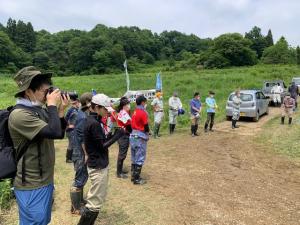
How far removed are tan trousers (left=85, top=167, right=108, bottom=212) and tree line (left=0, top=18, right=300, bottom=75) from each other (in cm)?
6953

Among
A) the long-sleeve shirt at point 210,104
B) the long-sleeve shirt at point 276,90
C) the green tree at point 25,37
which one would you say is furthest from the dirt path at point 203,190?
the green tree at point 25,37

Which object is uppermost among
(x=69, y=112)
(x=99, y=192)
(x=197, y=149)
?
(x=69, y=112)

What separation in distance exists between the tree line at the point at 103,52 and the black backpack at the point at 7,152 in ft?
232

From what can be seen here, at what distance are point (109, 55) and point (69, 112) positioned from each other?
72.4 metres

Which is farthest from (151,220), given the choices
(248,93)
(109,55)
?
(109,55)

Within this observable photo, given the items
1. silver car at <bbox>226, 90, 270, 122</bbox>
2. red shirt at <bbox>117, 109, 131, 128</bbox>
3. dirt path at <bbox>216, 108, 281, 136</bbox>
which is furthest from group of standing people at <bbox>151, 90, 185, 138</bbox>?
red shirt at <bbox>117, 109, 131, 128</bbox>

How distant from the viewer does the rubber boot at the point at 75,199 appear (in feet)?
18.3

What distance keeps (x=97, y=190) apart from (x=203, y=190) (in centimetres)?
297

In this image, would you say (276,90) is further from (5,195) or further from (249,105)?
(5,195)

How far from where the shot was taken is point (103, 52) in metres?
77.5

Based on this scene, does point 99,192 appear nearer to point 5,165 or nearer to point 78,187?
point 78,187

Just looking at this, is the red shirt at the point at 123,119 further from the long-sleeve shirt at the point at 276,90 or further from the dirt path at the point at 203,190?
A: the long-sleeve shirt at the point at 276,90

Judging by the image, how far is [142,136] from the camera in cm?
704

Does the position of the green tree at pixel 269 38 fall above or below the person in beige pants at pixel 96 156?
above
